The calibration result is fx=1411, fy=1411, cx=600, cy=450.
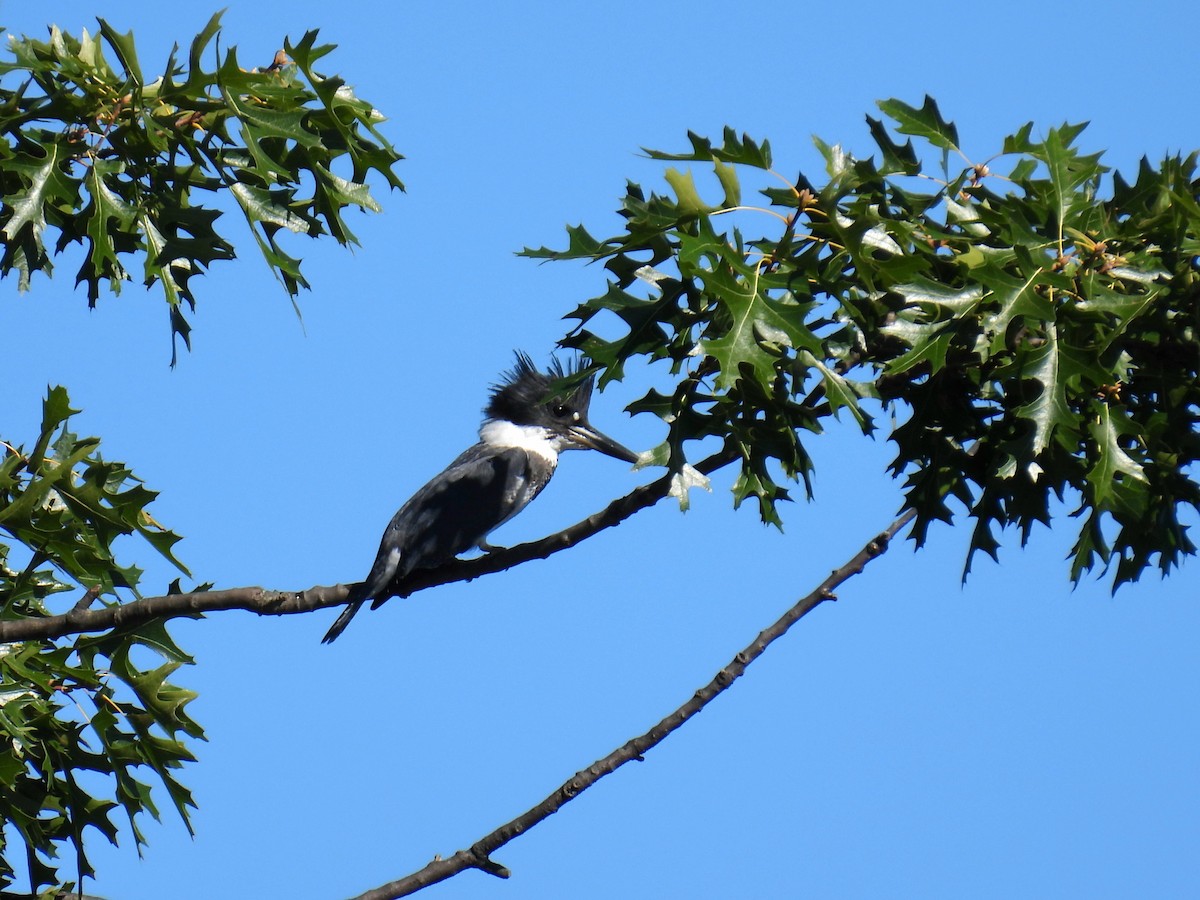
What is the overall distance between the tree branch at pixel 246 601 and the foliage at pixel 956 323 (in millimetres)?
271

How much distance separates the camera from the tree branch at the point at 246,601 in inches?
147

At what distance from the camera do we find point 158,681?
404cm

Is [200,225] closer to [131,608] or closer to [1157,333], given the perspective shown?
[131,608]

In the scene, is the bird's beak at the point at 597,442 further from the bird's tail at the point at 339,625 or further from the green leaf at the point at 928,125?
the green leaf at the point at 928,125

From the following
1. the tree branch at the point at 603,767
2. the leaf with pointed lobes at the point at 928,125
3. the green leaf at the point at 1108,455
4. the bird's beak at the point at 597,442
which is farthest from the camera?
the bird's beak at the point at 597,442

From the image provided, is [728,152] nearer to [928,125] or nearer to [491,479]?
[928,125]

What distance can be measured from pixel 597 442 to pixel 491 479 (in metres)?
0.91

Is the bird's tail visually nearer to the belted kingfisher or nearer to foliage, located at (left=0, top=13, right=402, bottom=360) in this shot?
the belted kingfisher

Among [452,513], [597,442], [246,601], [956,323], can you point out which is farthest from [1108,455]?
[597,442]

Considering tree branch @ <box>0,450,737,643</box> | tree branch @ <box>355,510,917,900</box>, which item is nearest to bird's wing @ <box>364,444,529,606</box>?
tree branch @ <box>0,450,737,643</box>

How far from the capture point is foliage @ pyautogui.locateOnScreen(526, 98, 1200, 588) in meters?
3.21

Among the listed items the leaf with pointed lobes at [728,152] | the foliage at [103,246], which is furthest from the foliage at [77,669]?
the leaf with pointed lobes at [728,152]

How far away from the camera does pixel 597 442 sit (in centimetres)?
674

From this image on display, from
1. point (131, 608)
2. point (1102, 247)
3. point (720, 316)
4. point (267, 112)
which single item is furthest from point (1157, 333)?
point (131, 608)
